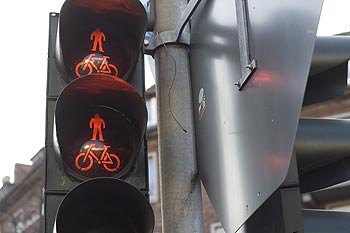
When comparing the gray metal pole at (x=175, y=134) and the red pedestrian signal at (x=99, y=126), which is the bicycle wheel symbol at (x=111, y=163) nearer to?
the red pedestrian signal at (x=99, y=126)

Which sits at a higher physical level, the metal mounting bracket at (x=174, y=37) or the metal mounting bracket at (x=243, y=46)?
the metal mounting bracket at (x=174, y=37)

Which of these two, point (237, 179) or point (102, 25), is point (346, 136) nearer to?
point (237, 179)

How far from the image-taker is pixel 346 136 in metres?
2.51

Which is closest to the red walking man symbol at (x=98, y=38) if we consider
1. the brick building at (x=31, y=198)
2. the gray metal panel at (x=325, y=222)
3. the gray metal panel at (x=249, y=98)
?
the gray metal panel at (x=249, y=98)

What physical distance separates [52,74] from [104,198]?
2.65ft

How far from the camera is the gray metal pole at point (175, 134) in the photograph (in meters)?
3.08

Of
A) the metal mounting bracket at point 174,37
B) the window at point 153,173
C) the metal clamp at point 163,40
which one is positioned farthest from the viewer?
the window at point 153,173

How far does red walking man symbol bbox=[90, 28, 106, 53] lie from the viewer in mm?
A: 3482

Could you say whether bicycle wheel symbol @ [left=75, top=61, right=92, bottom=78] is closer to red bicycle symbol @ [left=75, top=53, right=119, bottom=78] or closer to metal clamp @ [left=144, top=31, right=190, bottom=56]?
red bicycle symbol @ [left=75, top=53, right=119, bottom=78]

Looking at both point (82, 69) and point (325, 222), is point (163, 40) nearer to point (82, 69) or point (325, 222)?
point (82, 69)

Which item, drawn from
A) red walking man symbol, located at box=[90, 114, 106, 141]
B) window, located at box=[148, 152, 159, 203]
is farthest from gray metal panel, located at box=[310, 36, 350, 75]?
window, located at box=[148, 152, 159, 203]

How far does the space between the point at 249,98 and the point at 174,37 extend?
1.18 metres

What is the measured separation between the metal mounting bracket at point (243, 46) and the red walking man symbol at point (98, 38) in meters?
1.09

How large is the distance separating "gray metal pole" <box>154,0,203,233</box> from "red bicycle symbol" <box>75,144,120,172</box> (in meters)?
0.24
